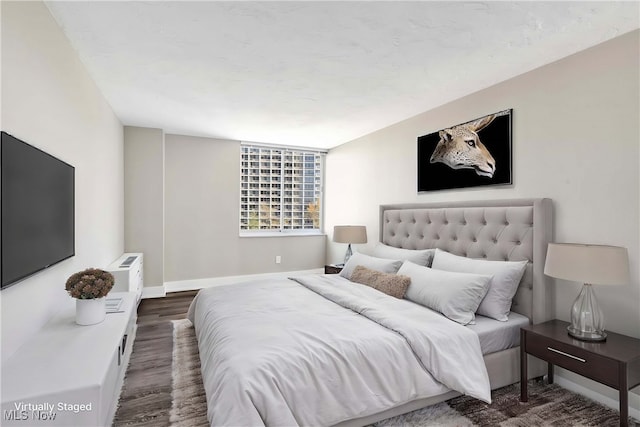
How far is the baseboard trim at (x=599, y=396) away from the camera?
2057mm

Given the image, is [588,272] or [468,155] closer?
[588,272]

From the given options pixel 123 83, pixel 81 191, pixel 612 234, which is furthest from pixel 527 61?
pixel 81 191

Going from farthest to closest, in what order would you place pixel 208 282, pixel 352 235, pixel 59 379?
pixel 208 282
pixel 352 235
pixel 59 379

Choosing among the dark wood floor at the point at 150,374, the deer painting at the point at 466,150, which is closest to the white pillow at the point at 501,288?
the deer painting at the point at 466,150

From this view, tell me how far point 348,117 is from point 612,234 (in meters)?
2.68

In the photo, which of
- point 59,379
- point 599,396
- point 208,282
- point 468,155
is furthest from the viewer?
point 208,282

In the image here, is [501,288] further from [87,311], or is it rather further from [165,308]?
[165,308]

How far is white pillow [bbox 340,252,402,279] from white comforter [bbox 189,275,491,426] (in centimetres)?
73

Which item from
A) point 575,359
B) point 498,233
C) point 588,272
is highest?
point 498,233

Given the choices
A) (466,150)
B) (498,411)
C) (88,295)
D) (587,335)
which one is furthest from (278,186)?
(587,335)

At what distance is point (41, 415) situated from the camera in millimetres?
1317

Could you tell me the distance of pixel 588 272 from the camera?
6.42 feet

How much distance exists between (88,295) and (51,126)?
1.02 metres

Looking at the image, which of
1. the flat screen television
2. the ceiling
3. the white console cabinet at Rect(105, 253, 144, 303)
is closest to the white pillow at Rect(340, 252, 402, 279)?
the ceiling
